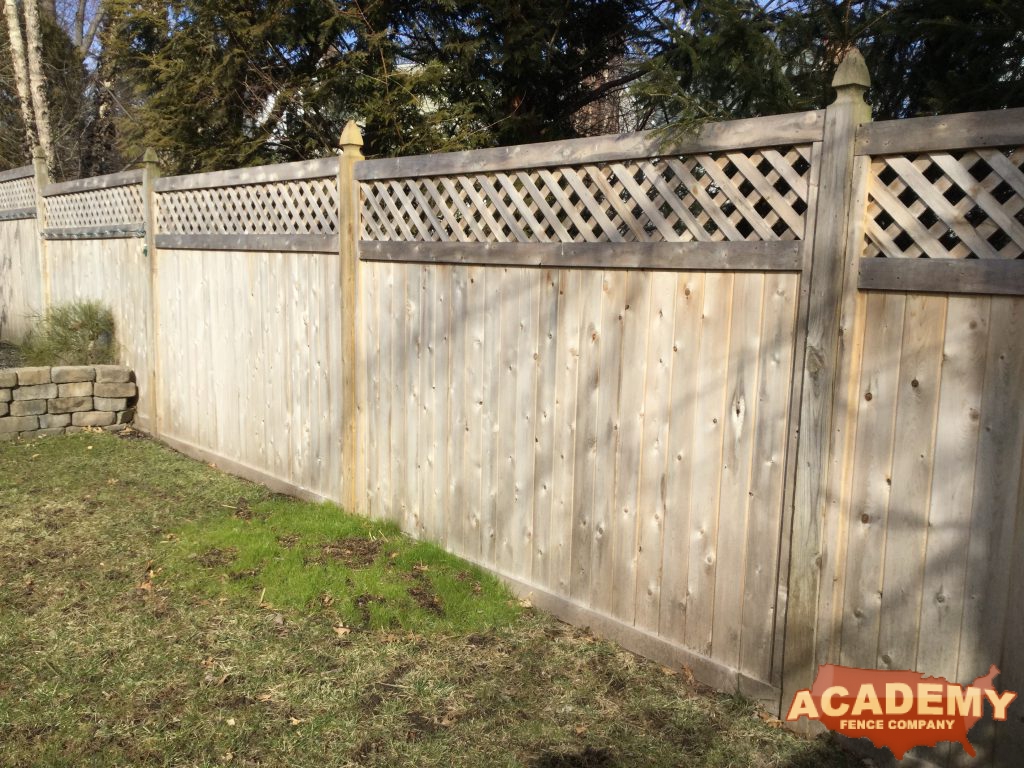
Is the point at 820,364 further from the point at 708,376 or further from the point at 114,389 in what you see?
the point at 114,389

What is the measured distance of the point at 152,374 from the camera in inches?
279

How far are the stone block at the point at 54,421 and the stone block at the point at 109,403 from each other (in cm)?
23

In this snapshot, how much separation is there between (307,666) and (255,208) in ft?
11.1

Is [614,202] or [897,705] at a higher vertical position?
[614,202]

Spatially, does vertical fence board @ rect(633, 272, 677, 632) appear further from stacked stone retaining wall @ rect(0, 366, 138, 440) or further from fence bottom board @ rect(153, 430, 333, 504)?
stacked stone retaining wall @ rect(0, 366, 138, 440)

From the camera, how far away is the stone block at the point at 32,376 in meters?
6.84

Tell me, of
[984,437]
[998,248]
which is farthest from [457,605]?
[998,248]

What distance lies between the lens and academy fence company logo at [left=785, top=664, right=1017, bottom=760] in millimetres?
2465

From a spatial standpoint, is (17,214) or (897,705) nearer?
(897,705)

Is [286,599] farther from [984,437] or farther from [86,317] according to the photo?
[86,317]

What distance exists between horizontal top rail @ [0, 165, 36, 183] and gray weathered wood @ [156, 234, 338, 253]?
3.32 m

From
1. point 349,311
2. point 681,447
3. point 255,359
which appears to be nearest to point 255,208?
point 255,359

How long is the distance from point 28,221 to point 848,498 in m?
9.23

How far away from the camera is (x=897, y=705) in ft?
8.65
